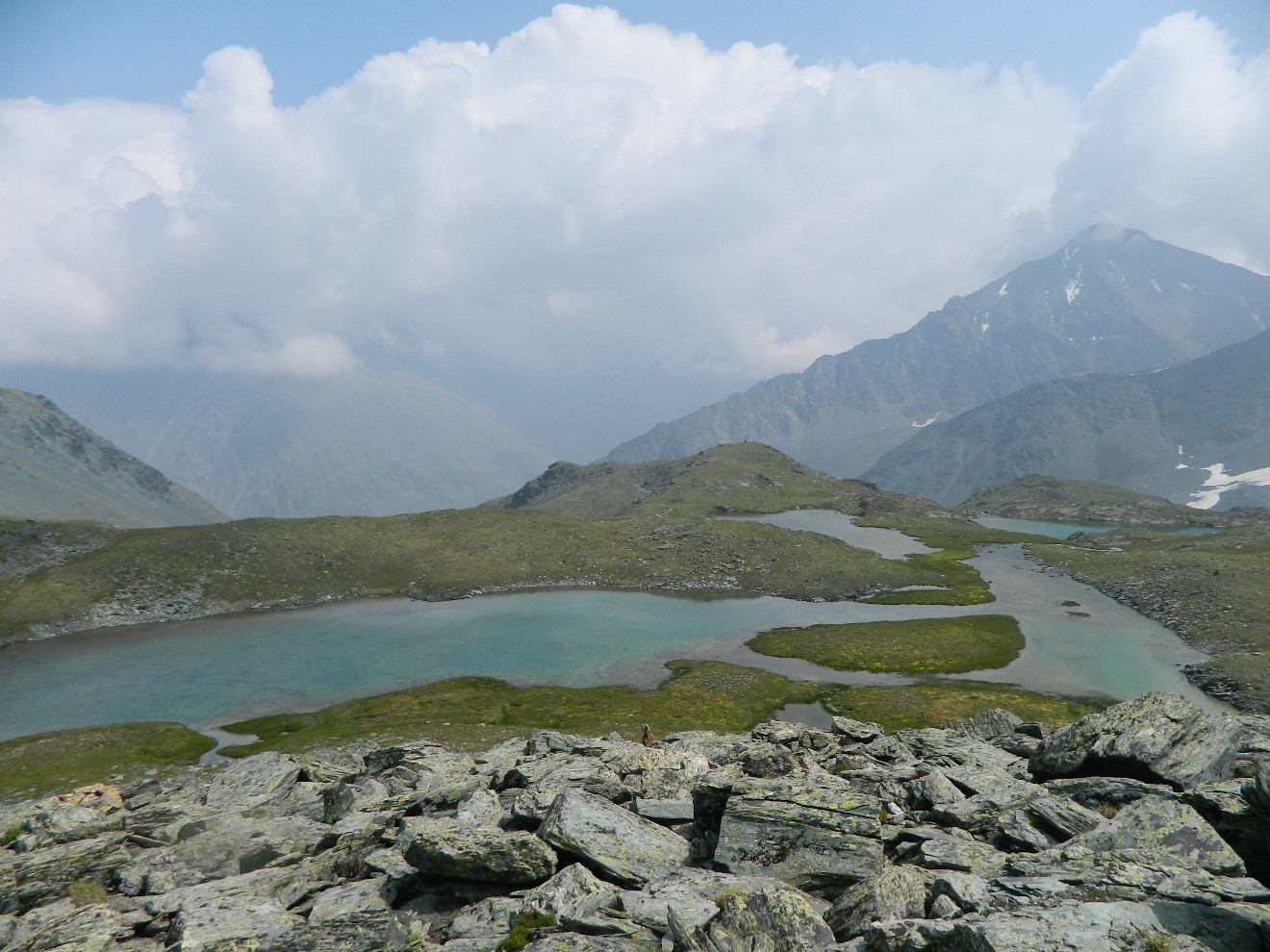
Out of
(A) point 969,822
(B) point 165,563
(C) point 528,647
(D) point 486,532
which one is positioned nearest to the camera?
(A) point 969,822

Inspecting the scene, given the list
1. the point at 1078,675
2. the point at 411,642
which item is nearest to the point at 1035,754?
the point at 1078,675

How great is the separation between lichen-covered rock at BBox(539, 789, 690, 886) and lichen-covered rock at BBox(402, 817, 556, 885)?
0.87m

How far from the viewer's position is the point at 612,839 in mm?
18125

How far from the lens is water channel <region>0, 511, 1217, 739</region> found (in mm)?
74000

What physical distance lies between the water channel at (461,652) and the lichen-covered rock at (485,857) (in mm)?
63030

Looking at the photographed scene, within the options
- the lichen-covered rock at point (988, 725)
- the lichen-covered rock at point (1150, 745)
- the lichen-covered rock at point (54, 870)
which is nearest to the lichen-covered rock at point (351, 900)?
the lichen-covered rock at point (54, 870)

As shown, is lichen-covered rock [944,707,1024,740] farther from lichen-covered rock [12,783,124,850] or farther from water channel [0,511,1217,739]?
lichen-covered rock [12,783,124,850]

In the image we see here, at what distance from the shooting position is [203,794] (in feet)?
106

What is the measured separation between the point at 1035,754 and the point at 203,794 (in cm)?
4196

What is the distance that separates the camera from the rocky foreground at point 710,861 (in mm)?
12586

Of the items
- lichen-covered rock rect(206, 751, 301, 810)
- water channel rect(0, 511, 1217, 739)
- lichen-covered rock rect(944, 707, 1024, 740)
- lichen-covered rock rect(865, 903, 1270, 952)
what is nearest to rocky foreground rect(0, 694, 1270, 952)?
lichen-covered rock rect(865, 903, 1270, 952)

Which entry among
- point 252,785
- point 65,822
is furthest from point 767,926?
point 252,785

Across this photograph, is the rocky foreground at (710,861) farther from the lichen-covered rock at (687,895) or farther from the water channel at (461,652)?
the water channel at (461,652)

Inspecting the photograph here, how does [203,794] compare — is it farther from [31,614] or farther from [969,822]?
[31,614]
